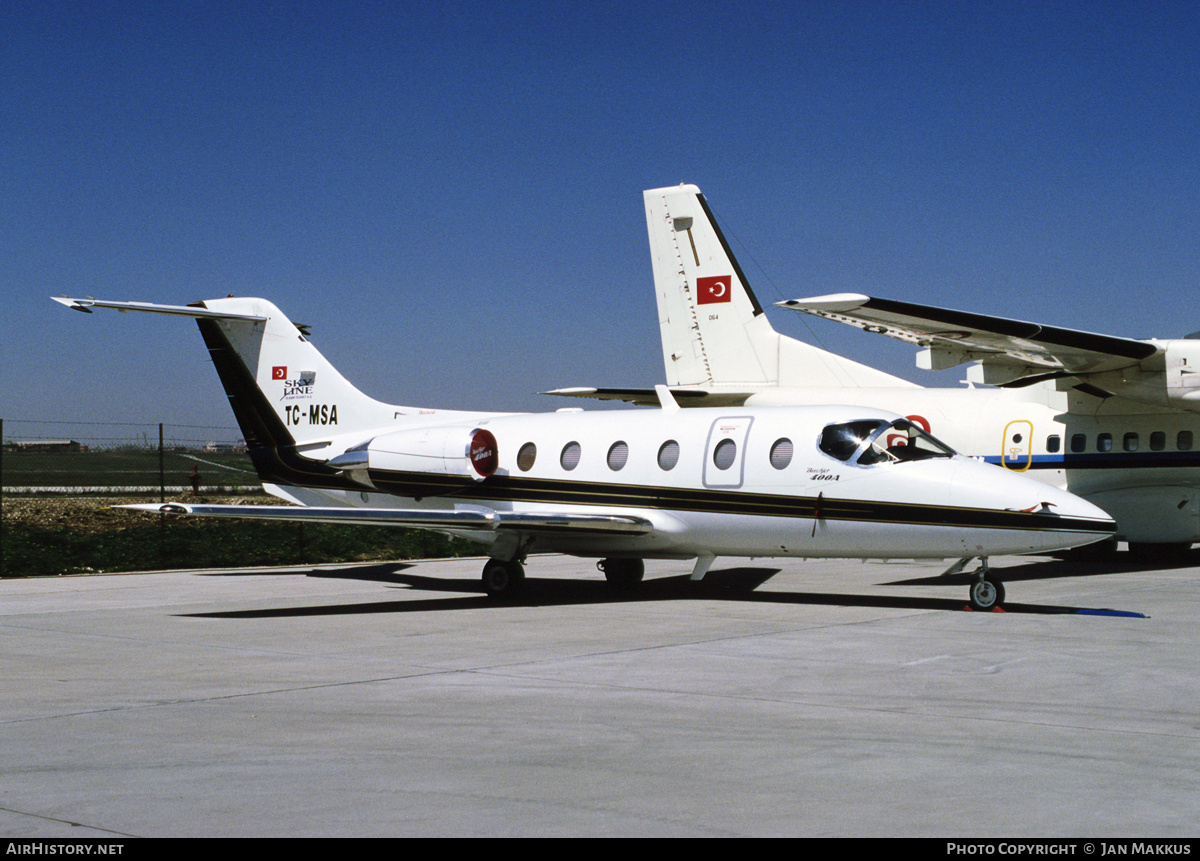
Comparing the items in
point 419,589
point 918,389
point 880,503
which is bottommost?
point 419,589

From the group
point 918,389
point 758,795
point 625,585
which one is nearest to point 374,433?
point 625,585

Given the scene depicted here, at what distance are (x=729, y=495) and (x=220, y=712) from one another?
26.8 feet

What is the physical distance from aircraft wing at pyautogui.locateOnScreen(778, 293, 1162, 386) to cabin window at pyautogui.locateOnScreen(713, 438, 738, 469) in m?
2.52

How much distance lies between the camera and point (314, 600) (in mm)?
15430

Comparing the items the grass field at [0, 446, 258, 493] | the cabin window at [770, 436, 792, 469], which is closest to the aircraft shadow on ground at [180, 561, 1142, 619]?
the cabin window at [770, 436, 792, 469]

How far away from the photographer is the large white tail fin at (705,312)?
23844 millimetres

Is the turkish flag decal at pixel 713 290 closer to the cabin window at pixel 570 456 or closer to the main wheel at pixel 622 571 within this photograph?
the main wheel at pixel 622 571

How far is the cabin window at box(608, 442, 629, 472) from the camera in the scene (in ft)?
51.1

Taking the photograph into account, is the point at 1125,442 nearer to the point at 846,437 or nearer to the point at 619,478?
the point at 846,437

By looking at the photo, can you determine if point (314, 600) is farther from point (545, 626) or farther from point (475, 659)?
point (475, 659)

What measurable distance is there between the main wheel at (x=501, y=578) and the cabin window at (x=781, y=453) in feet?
12.3

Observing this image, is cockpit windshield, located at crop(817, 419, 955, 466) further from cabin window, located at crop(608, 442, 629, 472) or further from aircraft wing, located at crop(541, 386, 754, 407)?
aircraft wing, located at crop(541, 386, 754, 407)

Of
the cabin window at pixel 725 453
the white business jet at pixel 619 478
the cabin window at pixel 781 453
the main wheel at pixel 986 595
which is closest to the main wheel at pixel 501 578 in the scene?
the white business jet at pixel 619 478

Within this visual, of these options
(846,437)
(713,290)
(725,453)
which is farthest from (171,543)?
(846,437)
